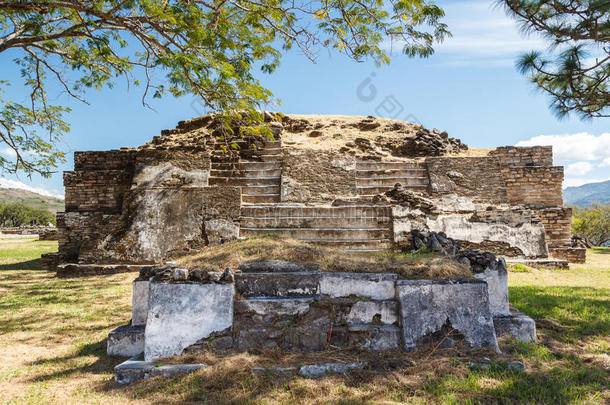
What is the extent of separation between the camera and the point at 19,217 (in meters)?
36.1

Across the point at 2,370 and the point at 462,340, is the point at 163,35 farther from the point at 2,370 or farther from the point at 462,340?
the point at 462,340

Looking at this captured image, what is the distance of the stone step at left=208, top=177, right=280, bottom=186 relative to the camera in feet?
31.0

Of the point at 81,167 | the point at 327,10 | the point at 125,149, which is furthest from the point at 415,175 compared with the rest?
the point at 81,167

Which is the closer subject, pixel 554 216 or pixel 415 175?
pixel 554 216

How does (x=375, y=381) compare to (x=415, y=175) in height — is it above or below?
below

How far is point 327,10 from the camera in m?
5.54

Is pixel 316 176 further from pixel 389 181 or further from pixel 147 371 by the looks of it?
pixel 147 371

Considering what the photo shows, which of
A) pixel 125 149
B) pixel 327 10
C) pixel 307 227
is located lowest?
pixel 307 227

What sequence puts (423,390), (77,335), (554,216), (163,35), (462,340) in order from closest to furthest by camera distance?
(423,390)
(462,340)
(77,335)
(163,35)
(554,216)

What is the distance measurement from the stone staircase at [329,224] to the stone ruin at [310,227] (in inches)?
0.9

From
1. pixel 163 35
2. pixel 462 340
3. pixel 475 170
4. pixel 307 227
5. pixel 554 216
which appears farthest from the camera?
pixel 475 170

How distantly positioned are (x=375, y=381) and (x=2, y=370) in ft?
9.41

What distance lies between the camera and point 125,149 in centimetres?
975

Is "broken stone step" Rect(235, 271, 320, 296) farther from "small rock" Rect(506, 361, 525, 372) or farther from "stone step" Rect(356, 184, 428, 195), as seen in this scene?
"stone step" Rect(356, 184, 428, 195)
